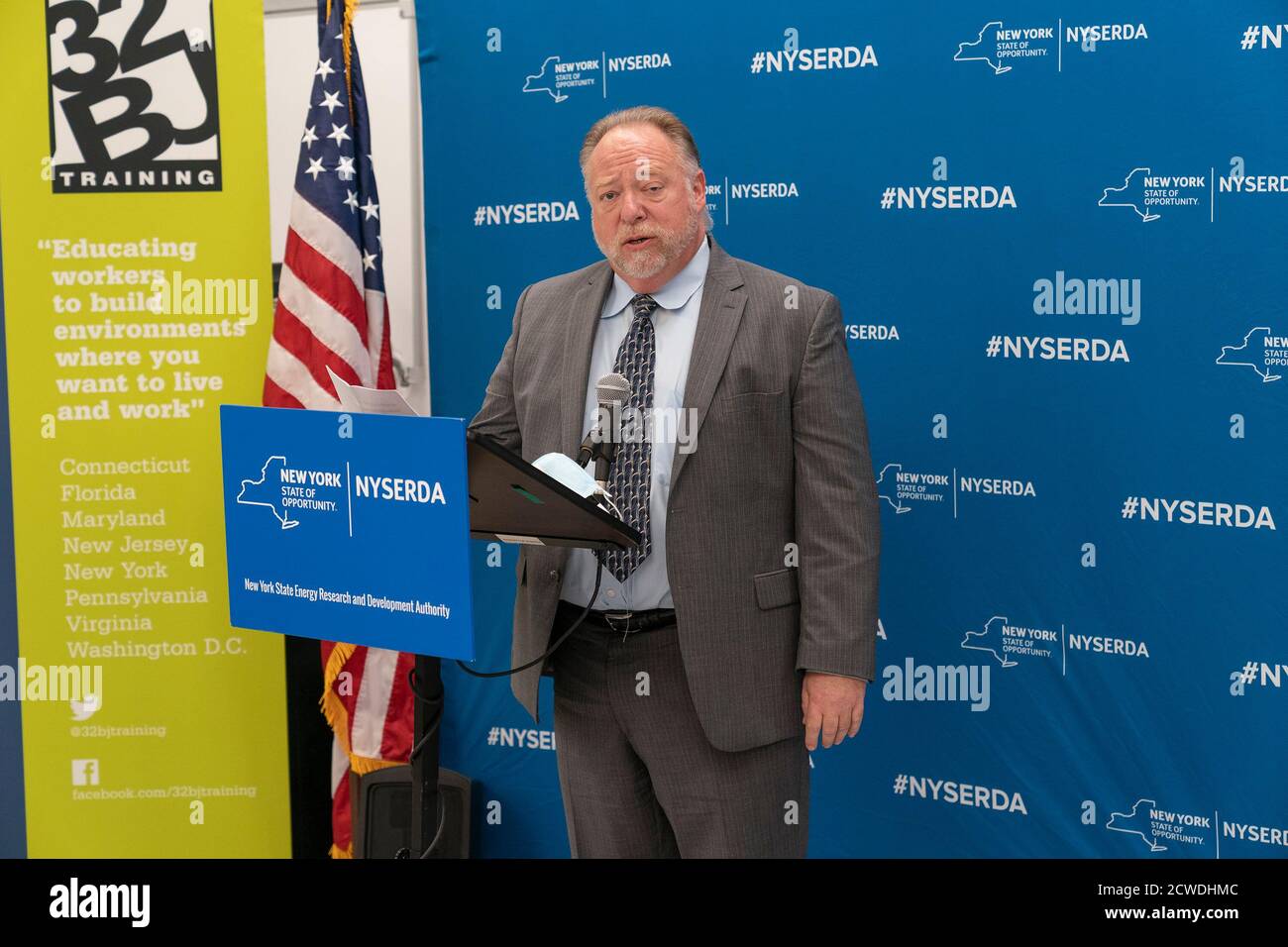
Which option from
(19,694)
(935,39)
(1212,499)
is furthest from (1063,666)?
(19,694)

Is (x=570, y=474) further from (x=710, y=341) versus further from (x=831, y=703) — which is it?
(x=831, y=703)

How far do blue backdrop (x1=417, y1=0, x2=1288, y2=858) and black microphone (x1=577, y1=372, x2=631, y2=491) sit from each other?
44.8 inches

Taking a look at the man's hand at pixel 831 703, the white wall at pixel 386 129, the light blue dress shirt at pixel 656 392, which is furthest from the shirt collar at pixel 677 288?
the white wall at pixel 386 129

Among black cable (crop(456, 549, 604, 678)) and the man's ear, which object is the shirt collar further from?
black cable (crop(456, 549, 604, 678))

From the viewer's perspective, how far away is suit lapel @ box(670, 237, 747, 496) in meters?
2.43

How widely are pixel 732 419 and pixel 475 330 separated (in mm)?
1485

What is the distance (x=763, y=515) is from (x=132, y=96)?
231 cm

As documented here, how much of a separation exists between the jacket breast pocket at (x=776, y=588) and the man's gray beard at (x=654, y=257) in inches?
24.8

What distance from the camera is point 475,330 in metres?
3.73

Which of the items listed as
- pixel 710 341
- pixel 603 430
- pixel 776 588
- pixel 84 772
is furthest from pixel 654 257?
pixel 84 772

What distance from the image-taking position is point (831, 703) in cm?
244

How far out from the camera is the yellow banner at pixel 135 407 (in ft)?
11.8

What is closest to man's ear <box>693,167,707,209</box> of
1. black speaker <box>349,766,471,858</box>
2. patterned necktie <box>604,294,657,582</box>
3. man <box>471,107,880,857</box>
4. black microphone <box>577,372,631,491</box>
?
man <box>471,107,880,857</box>

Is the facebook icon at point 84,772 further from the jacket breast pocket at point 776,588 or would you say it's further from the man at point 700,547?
the jacket breast pocket at point 776,588
